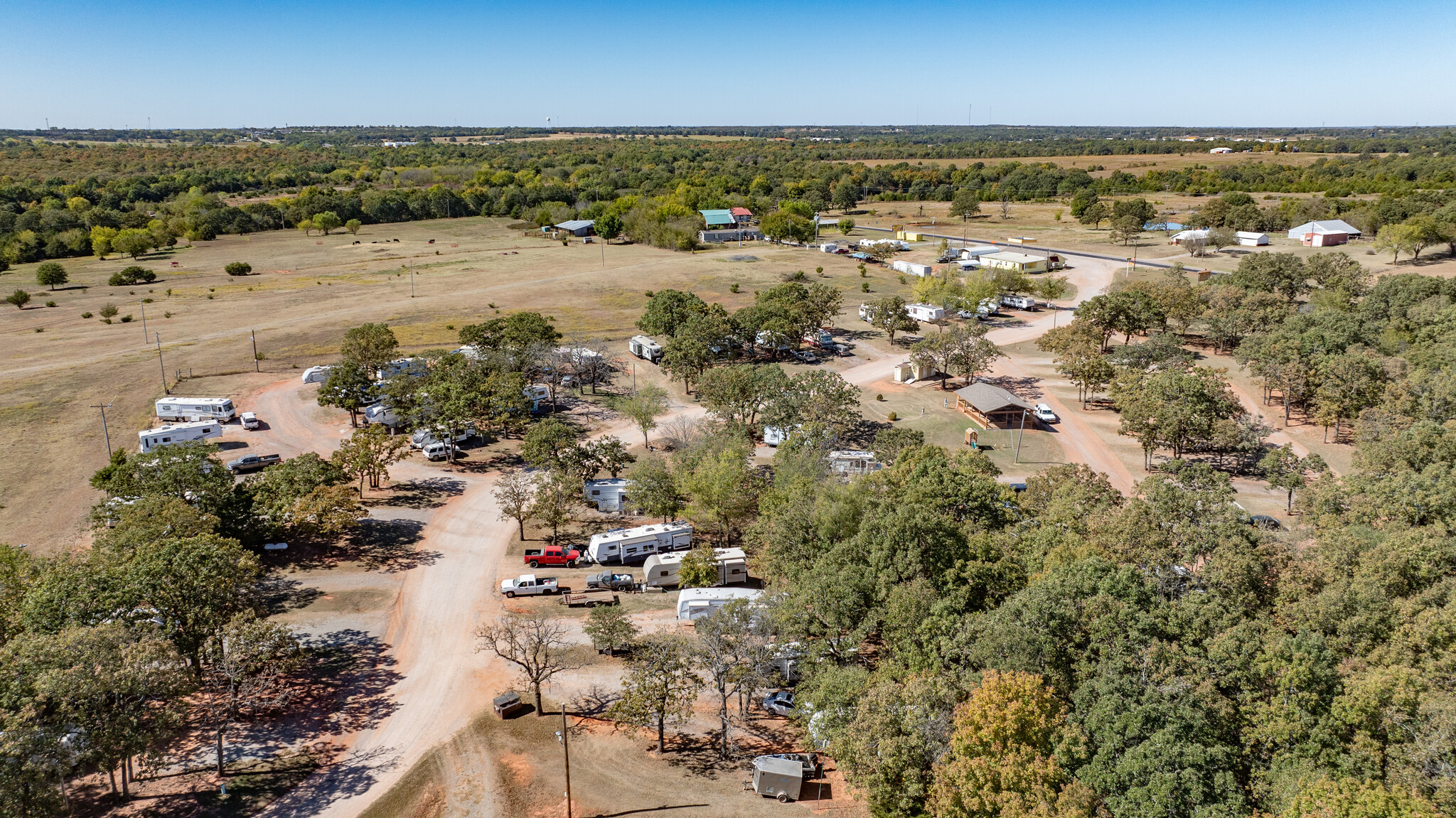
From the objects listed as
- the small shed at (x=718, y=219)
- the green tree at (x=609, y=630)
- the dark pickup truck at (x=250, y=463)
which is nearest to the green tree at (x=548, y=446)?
the green tree at (x=609, y=630)

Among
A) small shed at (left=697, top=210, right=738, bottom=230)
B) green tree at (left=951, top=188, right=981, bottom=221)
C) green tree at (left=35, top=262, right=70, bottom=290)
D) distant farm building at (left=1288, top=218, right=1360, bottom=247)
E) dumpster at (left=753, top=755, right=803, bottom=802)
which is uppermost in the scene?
green tree at (left=951, top=188, right=981, bottom=221)

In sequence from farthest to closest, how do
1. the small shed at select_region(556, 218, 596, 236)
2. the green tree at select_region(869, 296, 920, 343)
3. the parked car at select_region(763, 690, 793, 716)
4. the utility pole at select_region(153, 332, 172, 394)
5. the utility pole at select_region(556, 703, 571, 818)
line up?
the small shed at select_region(556, 218, 596, 236)
the green tree at select_region(869, 296, 920, 343)
the utility pole at select_region(153, 332, 172, 394)
the parked car at select_region(763, 690, 793, 716)
the utility pole at select_region(556, 703, 571, 818)

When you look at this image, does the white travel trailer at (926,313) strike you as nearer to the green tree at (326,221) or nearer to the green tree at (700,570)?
the green tree at (700,570)

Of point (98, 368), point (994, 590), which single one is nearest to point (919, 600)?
point (994, 590)

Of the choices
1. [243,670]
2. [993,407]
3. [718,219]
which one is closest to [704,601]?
[243,670]

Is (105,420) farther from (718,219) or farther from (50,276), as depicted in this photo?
(718,219)

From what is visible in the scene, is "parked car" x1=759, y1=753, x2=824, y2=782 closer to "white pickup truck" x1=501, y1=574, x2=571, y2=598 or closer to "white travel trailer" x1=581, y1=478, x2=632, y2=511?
"white pickup truck" x1=501, y1=574, x2=571, y2=598

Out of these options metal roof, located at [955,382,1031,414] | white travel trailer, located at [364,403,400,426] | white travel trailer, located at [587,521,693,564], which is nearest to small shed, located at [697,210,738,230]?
metal roof, located at [955,382,1031,414]
